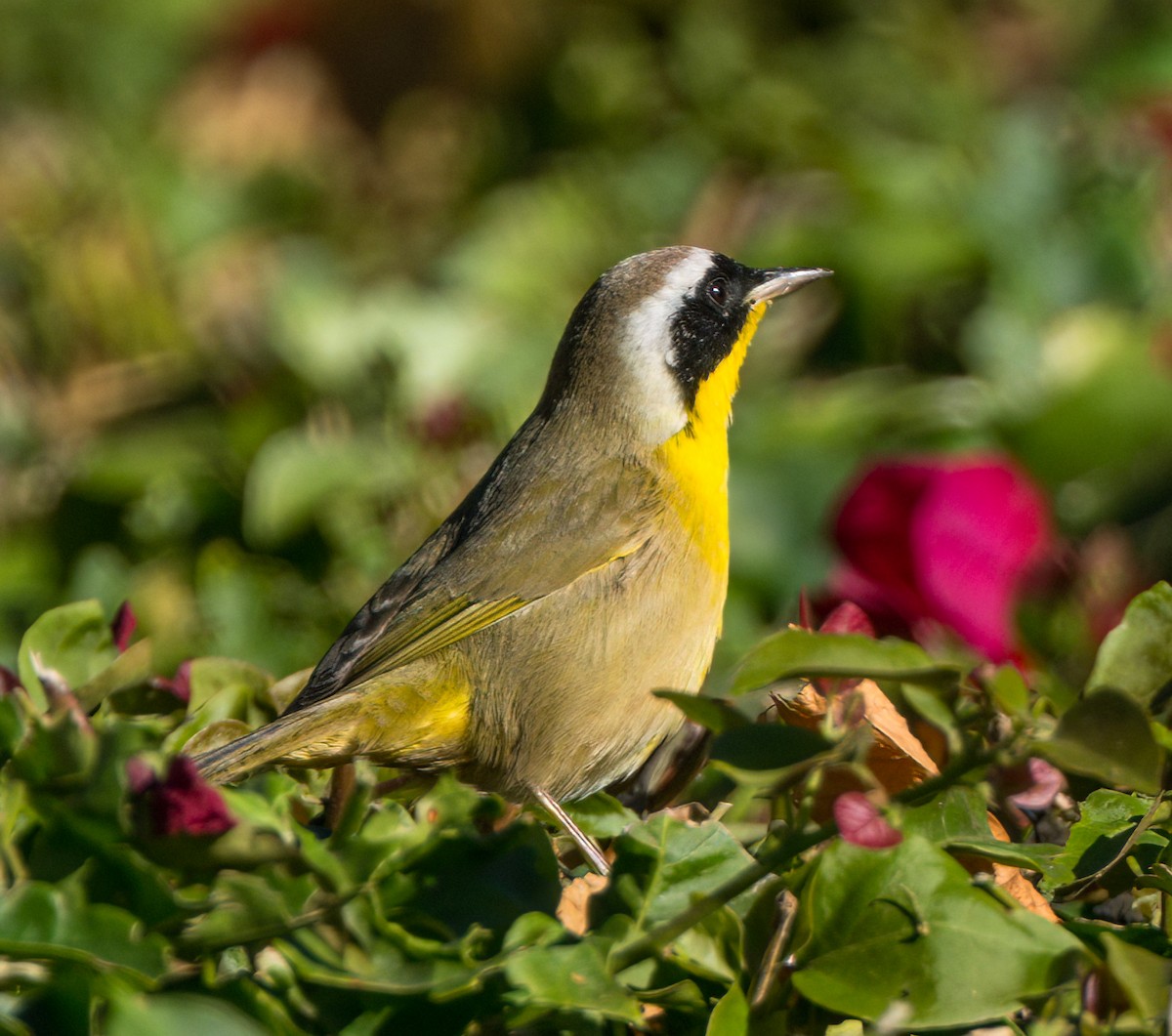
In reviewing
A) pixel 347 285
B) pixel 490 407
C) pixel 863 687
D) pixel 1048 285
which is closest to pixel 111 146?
pixel 347 285

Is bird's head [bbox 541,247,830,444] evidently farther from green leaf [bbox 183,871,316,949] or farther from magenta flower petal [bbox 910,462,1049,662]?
green leaf [bbox 183,871,316,949]

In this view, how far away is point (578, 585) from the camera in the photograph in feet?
7.74

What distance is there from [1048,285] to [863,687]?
2409mm

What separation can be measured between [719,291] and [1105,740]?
164cm

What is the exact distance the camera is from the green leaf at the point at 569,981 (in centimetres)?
117

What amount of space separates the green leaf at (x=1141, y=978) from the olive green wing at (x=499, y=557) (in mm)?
1227

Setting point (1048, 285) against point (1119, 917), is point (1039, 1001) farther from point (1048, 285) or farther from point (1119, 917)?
point (1048, 285)

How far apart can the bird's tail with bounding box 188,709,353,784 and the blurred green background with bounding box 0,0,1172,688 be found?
549 mm

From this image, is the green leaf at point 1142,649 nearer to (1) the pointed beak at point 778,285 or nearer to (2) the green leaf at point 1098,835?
(2) the green leaf at point 1098,835

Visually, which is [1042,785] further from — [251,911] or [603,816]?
[251,911]

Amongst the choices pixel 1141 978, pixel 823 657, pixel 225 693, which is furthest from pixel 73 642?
pixel 1141 978

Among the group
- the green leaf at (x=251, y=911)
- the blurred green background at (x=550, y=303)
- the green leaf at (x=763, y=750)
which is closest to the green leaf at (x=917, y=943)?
the green leaf at (x=763, y=750)

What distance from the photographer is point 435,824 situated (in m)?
1.31

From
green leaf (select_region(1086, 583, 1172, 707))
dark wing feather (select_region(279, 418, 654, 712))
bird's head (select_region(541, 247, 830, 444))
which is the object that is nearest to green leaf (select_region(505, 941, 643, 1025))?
green leaf (select_region(1086, 583, 1172, 707))
